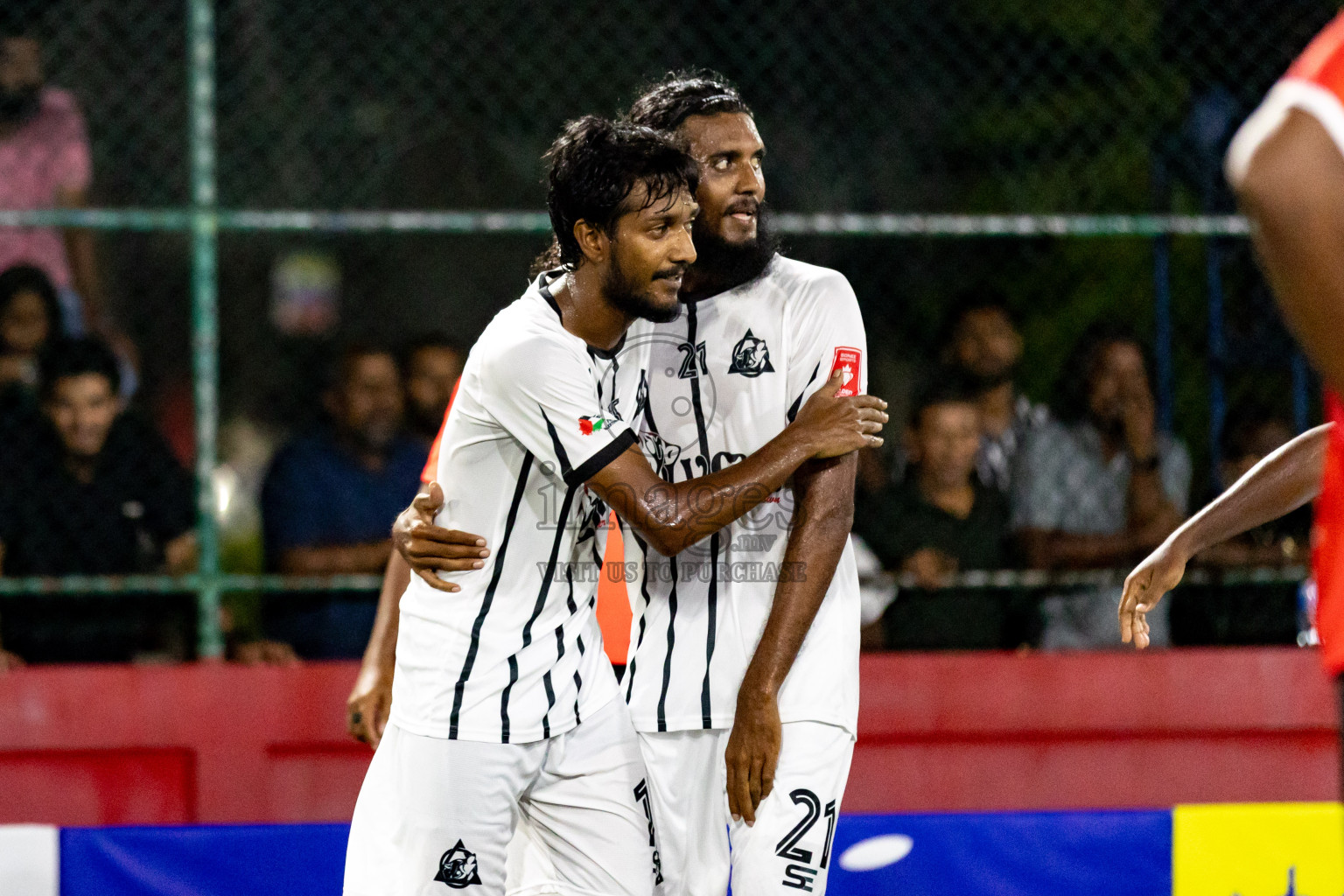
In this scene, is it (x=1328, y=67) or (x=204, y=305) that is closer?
(x=1328, y=67)

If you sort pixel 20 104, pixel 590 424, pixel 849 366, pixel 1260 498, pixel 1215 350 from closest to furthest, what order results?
pixel 1260 498 → pixel 590 424 → pixel 849 366 → pixel 20 104 → pixel 1215 350

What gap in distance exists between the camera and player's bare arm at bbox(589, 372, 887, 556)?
8.66 feet

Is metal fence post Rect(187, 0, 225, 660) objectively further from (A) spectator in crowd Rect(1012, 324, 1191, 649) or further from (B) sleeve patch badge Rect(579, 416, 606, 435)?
(A) spectator in crowd Rect(1012, 324, 1191, 649)

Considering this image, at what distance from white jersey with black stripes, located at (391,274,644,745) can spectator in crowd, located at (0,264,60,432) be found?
8.21 ft

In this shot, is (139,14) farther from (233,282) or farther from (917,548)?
(917,548)

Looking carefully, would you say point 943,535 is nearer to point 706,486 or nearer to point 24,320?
point 706,486

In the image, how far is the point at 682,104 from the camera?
2.95 meters

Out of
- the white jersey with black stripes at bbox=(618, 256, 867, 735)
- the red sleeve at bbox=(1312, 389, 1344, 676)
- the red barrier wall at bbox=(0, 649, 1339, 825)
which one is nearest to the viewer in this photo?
the red sleeve at bbox=(1312, 389, 1344, 676)

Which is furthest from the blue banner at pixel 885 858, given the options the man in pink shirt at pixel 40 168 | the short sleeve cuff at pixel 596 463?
the man in pink shirt at pixel 40 168

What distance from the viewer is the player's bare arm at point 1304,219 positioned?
1317 mm

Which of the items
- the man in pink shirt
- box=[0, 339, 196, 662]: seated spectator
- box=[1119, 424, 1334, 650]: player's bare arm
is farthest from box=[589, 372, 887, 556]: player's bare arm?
the man in pink shirt

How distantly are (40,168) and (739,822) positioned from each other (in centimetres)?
→ 368

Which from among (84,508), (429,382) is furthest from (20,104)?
(429,382)

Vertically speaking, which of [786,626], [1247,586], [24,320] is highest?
[24,320]
